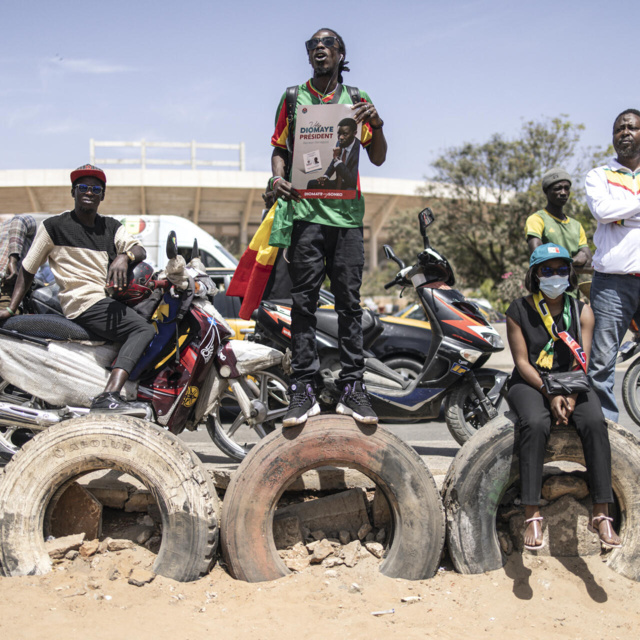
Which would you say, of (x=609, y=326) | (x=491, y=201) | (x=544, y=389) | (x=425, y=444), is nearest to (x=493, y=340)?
(x=609, y=326)

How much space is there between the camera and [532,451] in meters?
3.52

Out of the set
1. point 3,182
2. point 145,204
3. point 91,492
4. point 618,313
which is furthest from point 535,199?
point 3,182

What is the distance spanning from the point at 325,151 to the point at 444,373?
99.3 inches

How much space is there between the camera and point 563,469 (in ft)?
14.3

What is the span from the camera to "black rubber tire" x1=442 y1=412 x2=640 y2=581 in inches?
145

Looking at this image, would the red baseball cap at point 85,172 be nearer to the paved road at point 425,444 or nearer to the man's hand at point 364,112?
the man's hand at point 364,112

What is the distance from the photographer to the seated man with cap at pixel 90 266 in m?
4.50

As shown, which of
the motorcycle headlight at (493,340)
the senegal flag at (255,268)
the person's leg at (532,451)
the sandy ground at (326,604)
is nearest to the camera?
the sandy ground at (326,604)

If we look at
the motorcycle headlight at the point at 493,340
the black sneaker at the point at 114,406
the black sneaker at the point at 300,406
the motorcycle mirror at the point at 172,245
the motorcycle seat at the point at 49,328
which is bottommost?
the black sneaker at the point at 114,406

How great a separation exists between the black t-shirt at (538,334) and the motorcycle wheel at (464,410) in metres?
1.67

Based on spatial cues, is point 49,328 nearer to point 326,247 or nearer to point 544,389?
point 326,247

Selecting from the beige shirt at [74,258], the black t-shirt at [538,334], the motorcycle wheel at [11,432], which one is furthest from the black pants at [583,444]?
the motorcycle wheel at [11,432]

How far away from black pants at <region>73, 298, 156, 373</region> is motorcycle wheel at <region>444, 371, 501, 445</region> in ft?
8.68

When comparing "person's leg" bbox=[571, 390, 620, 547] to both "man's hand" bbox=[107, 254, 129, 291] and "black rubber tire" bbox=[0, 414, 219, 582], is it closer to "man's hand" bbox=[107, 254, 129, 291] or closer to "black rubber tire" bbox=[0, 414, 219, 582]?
"black rubber tire" bbox=[0, 414, 219, 582]
